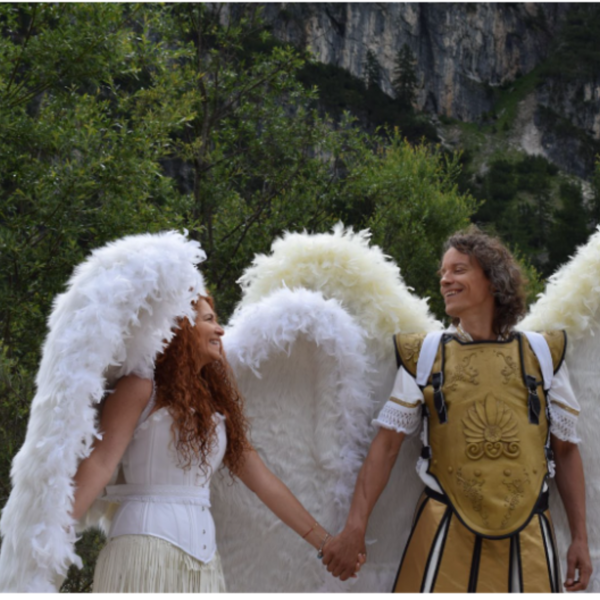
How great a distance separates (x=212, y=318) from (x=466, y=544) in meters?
1.06

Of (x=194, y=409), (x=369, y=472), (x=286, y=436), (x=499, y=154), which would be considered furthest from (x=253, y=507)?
(x=499, y=154)

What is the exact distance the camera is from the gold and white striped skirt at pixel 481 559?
7.73ft

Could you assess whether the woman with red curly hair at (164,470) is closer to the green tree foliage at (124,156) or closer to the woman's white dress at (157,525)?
the woman's white dress at (157,525)

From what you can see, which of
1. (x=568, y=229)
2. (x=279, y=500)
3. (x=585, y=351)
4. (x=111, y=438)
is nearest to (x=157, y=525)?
(x=111, y=438)

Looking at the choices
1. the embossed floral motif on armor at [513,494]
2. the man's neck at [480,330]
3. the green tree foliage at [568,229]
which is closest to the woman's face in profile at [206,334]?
the man's neck at [480,330]

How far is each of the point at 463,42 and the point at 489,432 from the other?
203 feet

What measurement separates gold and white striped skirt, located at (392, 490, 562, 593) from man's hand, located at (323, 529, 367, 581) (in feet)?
0.60

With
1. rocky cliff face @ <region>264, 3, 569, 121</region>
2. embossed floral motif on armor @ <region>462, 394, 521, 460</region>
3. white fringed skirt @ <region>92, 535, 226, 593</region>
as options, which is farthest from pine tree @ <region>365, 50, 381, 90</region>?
white fringed skirt @ <region>92, 535, 226, 593</region>

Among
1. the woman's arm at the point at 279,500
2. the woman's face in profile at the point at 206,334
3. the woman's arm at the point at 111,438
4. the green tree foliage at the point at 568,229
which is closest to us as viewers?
the woman's arm at the point at 111,438

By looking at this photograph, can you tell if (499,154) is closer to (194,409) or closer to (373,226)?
(373,226)

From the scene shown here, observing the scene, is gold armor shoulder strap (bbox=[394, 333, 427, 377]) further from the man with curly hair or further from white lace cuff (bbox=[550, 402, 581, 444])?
white lace cuff (bbox=[550, 402, 581, 444])

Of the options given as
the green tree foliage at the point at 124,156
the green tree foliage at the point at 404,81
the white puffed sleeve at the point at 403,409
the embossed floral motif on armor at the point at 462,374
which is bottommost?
the green tree foliage at the point at 404,81

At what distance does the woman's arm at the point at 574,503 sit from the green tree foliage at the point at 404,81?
147 feet

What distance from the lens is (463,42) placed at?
2349 inches
